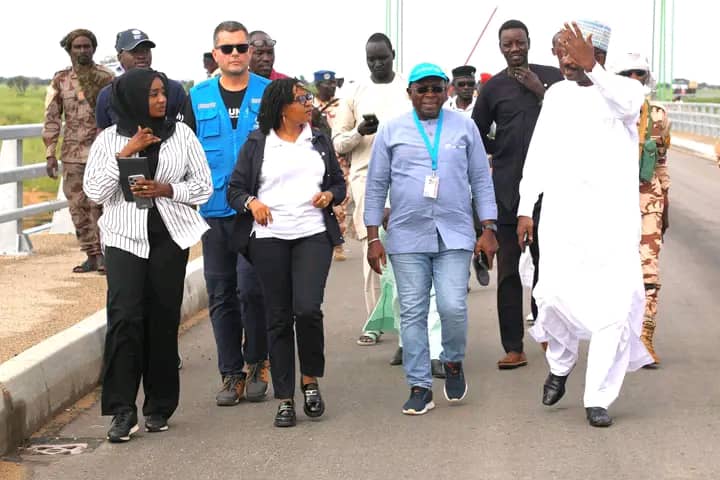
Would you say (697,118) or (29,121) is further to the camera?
(29,121)

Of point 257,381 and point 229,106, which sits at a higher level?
point 229,106

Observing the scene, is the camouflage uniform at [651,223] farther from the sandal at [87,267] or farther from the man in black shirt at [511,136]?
the sandal at [87,267]

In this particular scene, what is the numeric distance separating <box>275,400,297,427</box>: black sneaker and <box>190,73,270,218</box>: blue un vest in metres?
1.25

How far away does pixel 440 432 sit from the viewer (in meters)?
7.84

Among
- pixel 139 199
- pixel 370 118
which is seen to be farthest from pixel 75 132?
pixel 139 199

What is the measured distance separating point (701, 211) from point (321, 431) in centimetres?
1538

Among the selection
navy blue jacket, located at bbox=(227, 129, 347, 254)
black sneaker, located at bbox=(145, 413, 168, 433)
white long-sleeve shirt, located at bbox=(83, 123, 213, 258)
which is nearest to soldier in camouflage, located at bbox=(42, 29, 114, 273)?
navy blue jacket, located at bbox=(227, 129, 347, 254)

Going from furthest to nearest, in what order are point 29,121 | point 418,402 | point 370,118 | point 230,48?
1. point 29,121
2. point 370,118
3. point 230,48
4. point 418,402

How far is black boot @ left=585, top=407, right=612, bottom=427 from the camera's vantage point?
25.7 feet

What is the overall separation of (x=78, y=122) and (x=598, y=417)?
6.82 m

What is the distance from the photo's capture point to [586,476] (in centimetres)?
675

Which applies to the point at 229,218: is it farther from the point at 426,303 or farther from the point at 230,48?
the point at 426,303

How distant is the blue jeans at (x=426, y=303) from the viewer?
847 centimetres

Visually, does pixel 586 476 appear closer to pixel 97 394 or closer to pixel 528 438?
pixel 528 438
